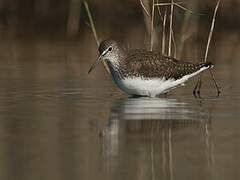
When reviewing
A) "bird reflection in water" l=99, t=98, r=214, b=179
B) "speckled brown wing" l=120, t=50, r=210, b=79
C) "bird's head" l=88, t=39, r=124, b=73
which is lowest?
"bird reflection in water" l=99, t=98, r=214, b=179

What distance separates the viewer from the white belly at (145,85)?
34.0 feet

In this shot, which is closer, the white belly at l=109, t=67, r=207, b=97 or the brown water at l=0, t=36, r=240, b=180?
the brown water at l=0, t=36, r=240, b=180

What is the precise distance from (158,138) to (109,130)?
0.61 meters

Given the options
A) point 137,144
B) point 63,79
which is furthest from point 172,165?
point 63,79

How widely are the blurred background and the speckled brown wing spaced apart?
265 mm

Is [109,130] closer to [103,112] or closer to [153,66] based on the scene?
[103,112]

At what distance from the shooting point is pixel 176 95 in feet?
35.3

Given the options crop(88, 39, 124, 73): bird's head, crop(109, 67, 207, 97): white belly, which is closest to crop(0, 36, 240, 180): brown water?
crop(109, 67, 207, 97): white belly

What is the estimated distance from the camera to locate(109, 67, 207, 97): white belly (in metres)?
10.4

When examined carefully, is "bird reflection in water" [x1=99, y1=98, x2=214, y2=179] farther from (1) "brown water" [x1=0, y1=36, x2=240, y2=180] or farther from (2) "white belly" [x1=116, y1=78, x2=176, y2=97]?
(2) "white belly" [x1=116, y1=78, x2=176, y2=97]

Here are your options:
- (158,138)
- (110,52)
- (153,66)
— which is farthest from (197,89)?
(158,138)

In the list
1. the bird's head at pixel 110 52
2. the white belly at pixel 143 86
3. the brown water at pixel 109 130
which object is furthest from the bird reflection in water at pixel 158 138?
the bird's head at pixel 110 52

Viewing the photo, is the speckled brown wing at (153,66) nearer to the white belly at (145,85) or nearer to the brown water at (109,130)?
the white belly at (145,85)

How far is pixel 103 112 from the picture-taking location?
369 inches
